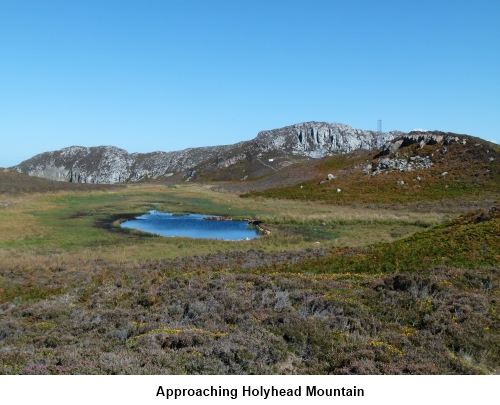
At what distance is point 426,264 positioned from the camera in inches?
756

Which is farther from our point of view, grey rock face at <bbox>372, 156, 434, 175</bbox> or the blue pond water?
grey rock face at <bbox>372, 156, 434, 175</bbox>

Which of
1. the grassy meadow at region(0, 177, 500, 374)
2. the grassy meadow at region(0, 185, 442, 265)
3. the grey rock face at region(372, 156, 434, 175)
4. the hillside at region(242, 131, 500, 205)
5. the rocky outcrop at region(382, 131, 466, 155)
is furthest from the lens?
the rocky outcrop at region(382, 131, 466, 155)

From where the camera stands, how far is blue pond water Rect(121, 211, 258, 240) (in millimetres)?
40516

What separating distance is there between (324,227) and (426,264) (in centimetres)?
2508

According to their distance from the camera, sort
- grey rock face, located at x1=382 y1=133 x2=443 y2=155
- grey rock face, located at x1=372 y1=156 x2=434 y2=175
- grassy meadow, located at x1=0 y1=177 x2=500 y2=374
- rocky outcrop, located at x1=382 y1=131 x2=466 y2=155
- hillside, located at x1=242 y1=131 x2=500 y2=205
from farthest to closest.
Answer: grey rock face, located at x1=382 y1=133 x2=443 y2=155, rocky outcrop, located at x1=382 y1=131 x2=466 y2=155, grey rock face, located at x1=372 y1=156 x2=434 y2=175, hillside, located at x1=242 y1=131 x2=500 y2=205, grassy meadow, located at x1=0 y1=177 x2=500 y2=374

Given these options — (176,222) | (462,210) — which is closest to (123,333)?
(176,222)

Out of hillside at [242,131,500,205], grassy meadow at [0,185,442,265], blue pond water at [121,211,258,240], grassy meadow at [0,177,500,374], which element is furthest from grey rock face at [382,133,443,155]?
grassy meadow at [0,177,500,374]

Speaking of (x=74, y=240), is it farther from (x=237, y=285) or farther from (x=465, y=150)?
(x=465, y=150)

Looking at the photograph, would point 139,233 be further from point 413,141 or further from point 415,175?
point 413,141

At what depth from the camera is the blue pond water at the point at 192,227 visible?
40.5m

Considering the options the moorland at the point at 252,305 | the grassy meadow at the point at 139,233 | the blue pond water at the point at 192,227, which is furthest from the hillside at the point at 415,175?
the moorland at the point at 252,305

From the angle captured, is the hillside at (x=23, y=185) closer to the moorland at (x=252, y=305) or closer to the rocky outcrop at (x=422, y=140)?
the moorland at (x=252, y=305)

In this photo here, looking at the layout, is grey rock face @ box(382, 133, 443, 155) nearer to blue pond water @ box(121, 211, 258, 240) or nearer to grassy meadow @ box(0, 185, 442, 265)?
grassy meadow @ box(0, 185, 442, 265)

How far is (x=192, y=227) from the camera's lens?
45.6 metres
